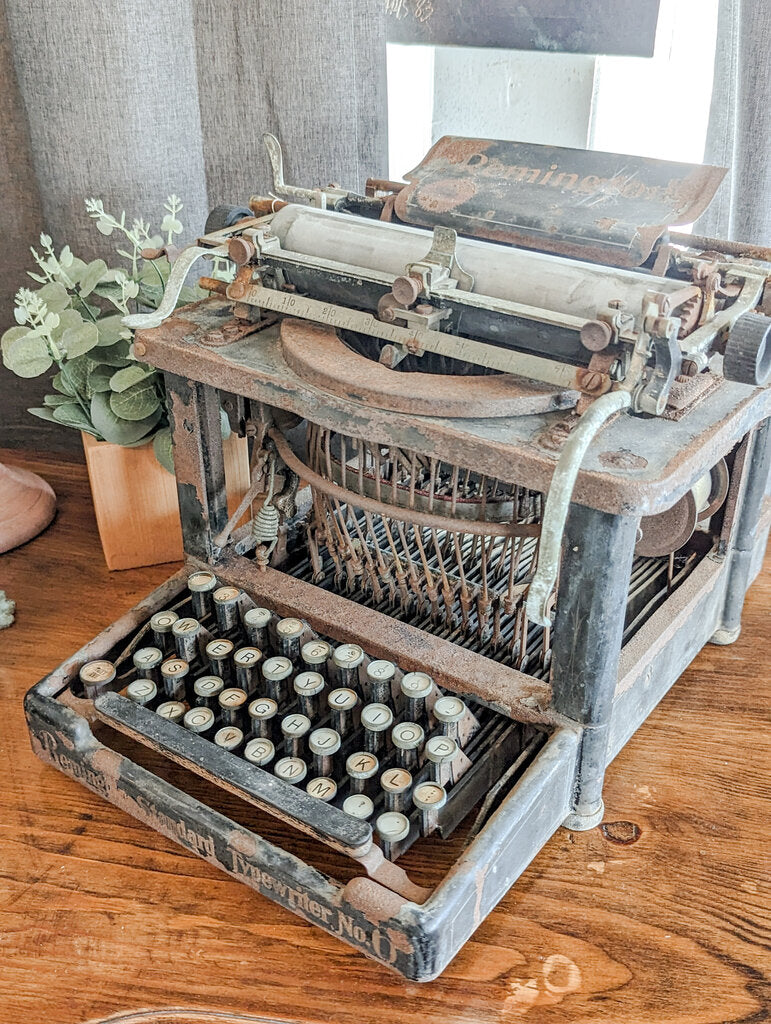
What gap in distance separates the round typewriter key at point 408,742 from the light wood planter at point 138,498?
32.4 inches

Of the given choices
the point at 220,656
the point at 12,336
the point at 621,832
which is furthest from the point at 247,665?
the point at 12,336

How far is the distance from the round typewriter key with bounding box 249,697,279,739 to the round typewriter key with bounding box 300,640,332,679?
0.29 ft

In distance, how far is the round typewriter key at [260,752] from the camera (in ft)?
5.11

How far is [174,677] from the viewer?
5.55 feet

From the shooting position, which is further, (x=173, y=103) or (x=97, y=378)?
(x=173, y=103)

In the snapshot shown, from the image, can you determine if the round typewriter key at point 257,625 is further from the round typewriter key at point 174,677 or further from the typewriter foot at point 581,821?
the typewriter foot at point 581,821

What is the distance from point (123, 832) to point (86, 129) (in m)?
1.51

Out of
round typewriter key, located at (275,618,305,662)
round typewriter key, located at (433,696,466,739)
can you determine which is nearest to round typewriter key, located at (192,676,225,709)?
round typewriter key, located at (275,618,305,662)

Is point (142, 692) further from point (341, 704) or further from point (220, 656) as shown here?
point (341, 704)

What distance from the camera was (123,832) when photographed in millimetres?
1619

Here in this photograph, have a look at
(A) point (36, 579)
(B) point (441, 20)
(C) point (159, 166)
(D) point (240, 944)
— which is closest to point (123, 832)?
(D) point (240, 944)

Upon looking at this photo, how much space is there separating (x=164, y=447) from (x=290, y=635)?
558 mm

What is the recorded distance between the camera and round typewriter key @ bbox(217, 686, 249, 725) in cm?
165

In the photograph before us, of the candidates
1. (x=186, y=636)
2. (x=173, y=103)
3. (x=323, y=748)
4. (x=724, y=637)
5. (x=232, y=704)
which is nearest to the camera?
(x=323, y=748)
